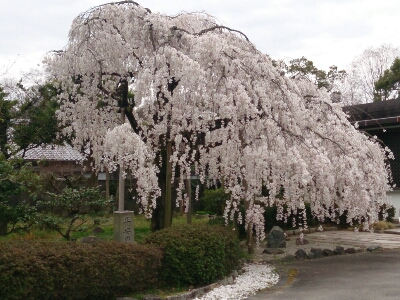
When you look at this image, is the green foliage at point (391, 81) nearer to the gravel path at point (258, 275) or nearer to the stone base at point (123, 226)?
the gravel path at point (258, 275)

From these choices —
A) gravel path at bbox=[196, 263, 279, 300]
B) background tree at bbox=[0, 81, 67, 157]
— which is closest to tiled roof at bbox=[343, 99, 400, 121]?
gravel path at bbox=[196, 263, 279, 300]

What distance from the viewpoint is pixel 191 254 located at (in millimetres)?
8102

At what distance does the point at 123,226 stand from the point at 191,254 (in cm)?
207

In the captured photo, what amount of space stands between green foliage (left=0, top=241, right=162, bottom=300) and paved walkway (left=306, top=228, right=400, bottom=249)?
26.0 ft

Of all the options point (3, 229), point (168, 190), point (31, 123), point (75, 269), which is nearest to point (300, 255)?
point (168, 190)

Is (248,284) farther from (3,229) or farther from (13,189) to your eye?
(3,229)

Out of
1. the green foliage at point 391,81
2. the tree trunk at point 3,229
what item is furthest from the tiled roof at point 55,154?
the green foliage at point 391,81

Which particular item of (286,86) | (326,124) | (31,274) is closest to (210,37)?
(286,86)

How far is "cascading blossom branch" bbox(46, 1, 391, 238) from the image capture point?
8672mm

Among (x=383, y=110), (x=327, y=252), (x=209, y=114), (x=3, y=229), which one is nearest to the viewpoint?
(x=209, y=114)

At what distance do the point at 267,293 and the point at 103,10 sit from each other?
666 centimetres

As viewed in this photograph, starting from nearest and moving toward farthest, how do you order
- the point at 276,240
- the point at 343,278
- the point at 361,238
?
1. the point at 343,278
2. the point at 276,240
3. the point at 361,238

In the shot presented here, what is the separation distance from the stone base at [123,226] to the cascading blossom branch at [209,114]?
1020mm

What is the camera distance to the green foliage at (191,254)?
8.04 m
